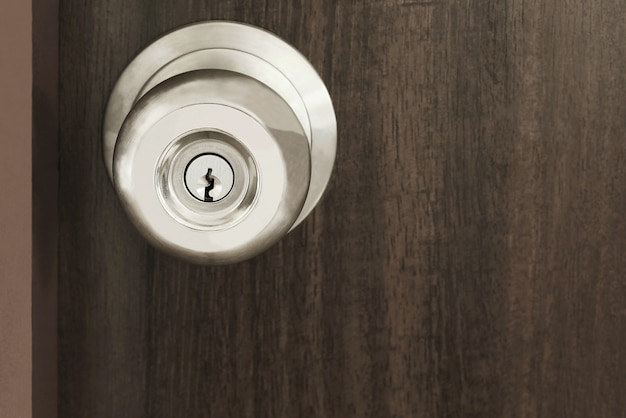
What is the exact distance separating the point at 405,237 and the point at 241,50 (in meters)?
0.11

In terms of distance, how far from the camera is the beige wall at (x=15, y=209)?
0.24 metres

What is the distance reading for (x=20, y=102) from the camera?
242 millimetres

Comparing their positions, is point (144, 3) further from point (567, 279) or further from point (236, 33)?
point (567, 279)

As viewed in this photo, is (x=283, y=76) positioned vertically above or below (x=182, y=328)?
above

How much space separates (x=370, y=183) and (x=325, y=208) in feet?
0.08

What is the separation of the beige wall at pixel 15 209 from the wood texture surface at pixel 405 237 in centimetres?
4

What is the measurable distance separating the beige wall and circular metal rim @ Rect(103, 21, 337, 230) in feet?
0.14

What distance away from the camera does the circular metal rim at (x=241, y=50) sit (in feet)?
0.91

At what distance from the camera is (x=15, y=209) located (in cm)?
24

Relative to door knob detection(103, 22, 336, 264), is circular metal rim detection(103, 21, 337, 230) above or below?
above

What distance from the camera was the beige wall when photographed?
236mm

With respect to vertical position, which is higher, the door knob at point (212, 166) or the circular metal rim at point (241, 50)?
the circular metal rim at point (241, 50)

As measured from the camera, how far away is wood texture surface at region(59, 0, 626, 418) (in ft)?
0.93

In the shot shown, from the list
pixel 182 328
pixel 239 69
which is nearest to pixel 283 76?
pixel 239 69
